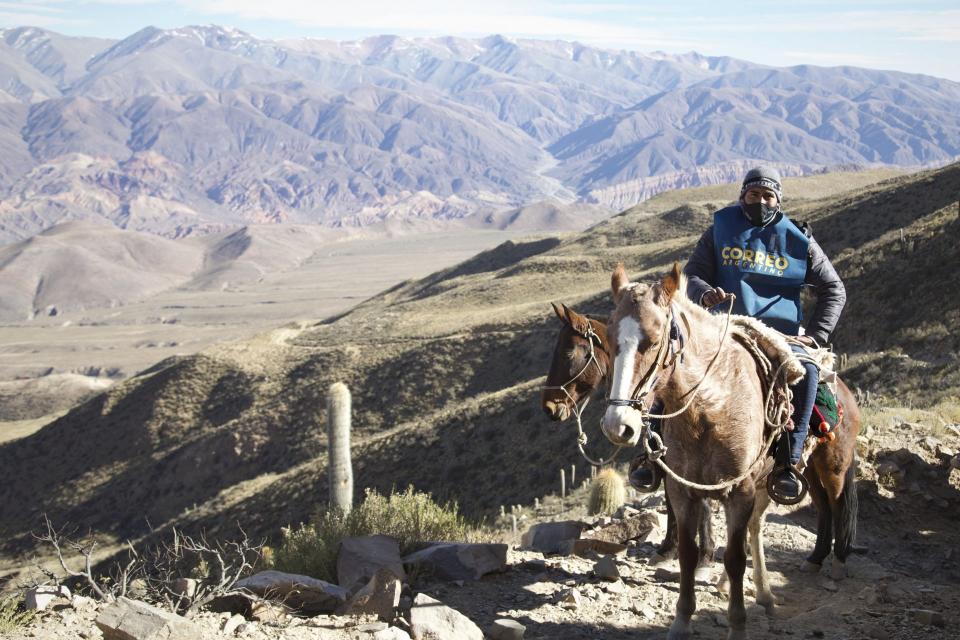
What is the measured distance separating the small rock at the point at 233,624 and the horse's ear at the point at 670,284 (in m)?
3.86

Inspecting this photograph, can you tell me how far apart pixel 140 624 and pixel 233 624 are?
958mm

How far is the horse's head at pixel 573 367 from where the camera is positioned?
30.7ft

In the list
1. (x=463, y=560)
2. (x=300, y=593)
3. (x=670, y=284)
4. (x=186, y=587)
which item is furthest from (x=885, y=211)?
(x=186, y=587)

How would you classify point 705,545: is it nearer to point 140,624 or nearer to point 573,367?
point 573,367

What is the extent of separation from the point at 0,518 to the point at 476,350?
28.7 m

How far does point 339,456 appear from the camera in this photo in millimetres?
15383

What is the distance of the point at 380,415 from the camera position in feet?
152

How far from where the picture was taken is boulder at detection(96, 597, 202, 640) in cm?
568

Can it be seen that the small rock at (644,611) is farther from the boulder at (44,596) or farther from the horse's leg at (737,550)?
the boulder at (44,596)

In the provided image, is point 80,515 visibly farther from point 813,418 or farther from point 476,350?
point 813,418

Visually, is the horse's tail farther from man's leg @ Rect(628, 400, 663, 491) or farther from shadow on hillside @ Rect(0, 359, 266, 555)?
shadow on hillside @ Rect(0, 359, 266, 555)

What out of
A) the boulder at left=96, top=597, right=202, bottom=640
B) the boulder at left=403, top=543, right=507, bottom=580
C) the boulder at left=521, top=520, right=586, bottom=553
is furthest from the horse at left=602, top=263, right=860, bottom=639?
the boulder at left=96, top=597, right=202, bottom=640

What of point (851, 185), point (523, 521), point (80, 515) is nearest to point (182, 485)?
point (80, 515)

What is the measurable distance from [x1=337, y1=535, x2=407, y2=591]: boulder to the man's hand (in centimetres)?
354
